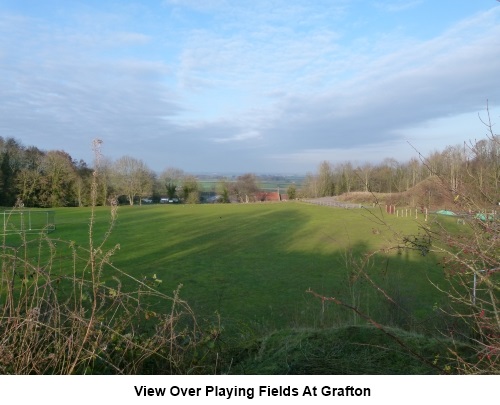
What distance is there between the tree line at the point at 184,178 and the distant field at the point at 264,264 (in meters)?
0.64

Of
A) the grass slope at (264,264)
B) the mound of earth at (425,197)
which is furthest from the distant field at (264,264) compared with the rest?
the mound of earth at (425,197)

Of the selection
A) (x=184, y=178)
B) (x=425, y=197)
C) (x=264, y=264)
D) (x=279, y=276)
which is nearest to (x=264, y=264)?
(x=264, y=264)

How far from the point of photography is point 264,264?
2000cm

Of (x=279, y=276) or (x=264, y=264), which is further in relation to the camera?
(x=264, y=264)

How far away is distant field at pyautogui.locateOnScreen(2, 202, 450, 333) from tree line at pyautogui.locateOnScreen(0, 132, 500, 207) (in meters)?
0.64

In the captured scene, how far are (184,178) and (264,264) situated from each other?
36.9 m

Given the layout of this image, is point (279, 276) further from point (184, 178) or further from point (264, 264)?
point (184, 178)

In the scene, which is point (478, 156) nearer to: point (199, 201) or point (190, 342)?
point (190, 342)

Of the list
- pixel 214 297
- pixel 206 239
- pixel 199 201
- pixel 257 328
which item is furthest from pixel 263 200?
pixel 257 328

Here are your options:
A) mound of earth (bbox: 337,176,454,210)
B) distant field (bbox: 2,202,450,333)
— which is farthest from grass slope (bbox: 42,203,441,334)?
mound of earth (bbox: 337,176,454,210)

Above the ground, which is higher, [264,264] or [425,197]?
[425,197]

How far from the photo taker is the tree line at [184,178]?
282cm

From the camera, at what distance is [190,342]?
10.1 ft

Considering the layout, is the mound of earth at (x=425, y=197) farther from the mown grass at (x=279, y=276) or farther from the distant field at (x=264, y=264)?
the distant field at (x=264, y=264)
